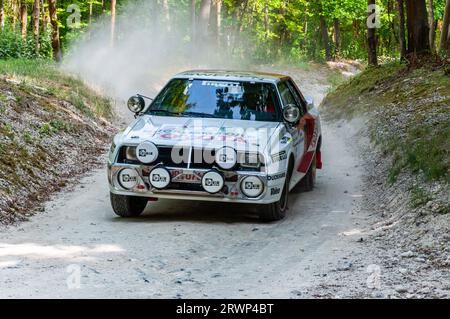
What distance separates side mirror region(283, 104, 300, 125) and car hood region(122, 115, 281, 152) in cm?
16

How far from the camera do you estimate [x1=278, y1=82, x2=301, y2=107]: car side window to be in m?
10.4

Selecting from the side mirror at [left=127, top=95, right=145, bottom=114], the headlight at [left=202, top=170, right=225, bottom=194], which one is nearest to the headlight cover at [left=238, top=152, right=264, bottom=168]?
the headlight at [left=202, top=170, right=225, bottom=194]

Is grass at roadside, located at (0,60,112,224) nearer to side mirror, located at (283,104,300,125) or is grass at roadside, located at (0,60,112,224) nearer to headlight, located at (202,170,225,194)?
headlight, located at (202,170,225,194)

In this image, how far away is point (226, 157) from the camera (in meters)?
8.71

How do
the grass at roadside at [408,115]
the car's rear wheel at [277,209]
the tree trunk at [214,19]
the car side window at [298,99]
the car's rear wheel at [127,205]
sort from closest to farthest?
the car's rear wheel at [277,209]
the car's rear wheel at [127,205]
the grass at roadside at [408,115]
the car side window at [298,99]
the tree trunk at [214,19]

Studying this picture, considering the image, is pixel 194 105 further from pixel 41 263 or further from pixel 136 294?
pixel 136 294

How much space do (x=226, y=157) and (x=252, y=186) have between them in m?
0.46

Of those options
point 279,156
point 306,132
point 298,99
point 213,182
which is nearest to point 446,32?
point 298,99

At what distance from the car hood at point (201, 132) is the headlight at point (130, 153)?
0.26 ft

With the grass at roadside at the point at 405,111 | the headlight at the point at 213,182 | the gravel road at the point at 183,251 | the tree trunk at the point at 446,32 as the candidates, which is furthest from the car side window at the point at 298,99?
the tree trunk at the point at 446,32

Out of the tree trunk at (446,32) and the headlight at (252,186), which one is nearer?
the headlight at (252,186)

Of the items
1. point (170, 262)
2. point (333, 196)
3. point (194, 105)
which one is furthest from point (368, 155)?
point (170, 262)

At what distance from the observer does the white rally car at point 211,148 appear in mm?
8742

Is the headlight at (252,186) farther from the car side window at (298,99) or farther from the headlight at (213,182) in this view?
the car side window at (298,99)
